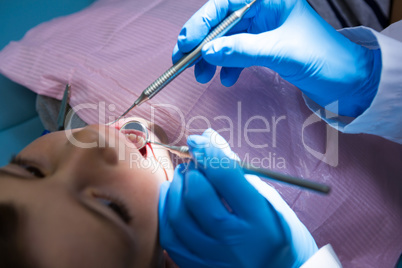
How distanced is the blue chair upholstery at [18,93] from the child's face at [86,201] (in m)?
0.74

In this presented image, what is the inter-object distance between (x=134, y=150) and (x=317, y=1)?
0.95 m

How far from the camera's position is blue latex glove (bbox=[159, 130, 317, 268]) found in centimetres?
74

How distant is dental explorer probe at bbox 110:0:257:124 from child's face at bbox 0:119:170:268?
0.14 metres

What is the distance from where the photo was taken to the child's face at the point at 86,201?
0.60 m

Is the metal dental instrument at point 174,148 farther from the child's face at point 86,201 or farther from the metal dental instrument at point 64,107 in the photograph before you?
the metal dental instrument at point 64,107

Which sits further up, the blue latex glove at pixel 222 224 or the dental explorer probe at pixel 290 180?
the dental explorer probe at pixel 290 180

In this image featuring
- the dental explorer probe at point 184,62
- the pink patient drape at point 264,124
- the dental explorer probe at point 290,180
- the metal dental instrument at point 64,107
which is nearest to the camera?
the dental explorer probe at point 290,180

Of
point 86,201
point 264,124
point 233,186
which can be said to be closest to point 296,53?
point 264,124

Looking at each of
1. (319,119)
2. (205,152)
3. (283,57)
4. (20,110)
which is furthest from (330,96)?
(20,110)

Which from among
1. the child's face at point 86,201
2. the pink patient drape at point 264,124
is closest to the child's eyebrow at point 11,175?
the child's face at point 86,201

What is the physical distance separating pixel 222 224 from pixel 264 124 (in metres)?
0.41

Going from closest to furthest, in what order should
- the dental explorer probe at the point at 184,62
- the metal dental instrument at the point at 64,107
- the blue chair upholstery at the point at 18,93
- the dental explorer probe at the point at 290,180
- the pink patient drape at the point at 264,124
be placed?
the dental explorer probe at the point at 290,180
the dental explorer probe at the point at 184,62
the pink patient drape at the point at 264,124
the metal dental instrument at the point at 64,107
the blue chair upholstery at the point at 18,93

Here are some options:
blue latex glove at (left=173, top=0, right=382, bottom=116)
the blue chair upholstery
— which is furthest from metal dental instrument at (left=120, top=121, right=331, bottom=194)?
the blue chair upholstery

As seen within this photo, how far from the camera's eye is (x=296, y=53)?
89cm
